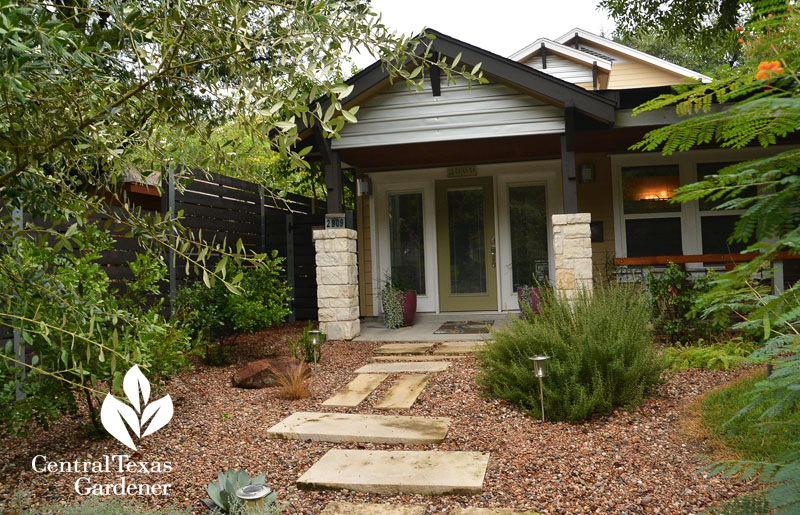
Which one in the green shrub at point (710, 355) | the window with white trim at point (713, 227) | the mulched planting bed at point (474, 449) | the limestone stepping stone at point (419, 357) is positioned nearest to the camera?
the mulched planting bed at point (474, 449)

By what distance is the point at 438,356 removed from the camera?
247 inches

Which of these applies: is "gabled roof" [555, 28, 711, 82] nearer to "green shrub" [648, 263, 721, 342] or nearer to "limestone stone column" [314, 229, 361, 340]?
"green shrub" [648, 263, 721, 342]

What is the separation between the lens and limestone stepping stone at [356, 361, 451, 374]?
5.60 m

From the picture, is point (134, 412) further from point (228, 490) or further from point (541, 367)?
point (541, 367)

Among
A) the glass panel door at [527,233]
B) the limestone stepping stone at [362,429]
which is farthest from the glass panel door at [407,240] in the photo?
the limestone stepping stone at [362,429]

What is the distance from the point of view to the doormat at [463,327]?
7.78 m

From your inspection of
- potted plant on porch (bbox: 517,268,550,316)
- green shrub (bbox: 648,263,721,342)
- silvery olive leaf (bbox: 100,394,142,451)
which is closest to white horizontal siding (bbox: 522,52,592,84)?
potted plant on porch (bbox: 517,268,550,316)

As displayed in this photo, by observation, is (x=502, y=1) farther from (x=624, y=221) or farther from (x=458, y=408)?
(x=458, y=408)

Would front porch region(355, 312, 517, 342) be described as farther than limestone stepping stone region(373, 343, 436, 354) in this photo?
Yes

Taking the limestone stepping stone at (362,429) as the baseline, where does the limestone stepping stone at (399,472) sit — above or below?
below

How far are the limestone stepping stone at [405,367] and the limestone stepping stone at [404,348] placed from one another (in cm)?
53

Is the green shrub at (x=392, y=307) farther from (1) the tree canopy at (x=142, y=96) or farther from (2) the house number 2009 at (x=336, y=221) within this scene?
(1) the tree canopy at (x=142, y=96)

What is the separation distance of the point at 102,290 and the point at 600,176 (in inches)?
278

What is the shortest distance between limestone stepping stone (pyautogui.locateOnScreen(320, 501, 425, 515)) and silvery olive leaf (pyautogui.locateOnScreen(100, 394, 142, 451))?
3.67 ft
